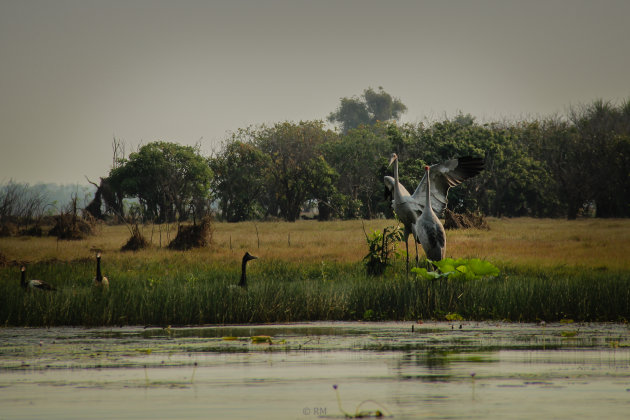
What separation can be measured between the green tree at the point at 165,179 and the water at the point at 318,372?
3955 cm

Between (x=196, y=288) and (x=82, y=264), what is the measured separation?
9493 mm

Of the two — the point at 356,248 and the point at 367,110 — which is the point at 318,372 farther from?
the point at 367,110

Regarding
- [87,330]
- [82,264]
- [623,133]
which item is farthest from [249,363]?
[623,133]

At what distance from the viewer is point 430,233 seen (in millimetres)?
15562

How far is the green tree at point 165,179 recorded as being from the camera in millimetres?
50500

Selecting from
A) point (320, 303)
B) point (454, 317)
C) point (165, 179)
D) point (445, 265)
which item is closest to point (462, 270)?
point (445, 265)

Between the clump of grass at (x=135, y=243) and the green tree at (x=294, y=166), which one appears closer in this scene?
the clump of grass at (x=135, y=243)

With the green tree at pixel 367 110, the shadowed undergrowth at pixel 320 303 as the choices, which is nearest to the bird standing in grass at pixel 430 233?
the shadowed undergrowth at pixel 320 303

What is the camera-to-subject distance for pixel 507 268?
19391 mm

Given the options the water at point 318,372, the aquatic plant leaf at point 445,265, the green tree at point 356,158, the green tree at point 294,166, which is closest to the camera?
the water at point 318,372

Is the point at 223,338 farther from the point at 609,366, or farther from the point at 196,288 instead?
the point at 609,366

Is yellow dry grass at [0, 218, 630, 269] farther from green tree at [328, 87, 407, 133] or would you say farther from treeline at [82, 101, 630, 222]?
green tree at [328, 87, 407, 133]

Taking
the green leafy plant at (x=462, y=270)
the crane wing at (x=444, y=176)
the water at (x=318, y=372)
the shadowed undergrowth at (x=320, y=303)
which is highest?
the crane wing at (x=444, y=176)

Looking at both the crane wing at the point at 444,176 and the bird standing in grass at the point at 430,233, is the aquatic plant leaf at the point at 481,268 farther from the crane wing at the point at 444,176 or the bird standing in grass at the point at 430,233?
the crane wing at the point at 444,176
